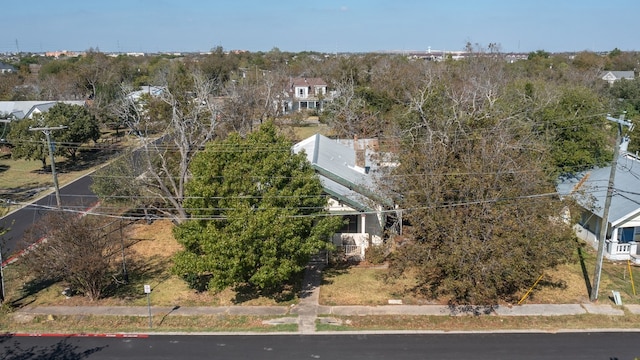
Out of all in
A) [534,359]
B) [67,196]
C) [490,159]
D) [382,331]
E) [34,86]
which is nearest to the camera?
[534,359]

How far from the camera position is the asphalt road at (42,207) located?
2922 centimetres

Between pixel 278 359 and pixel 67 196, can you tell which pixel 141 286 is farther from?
pixel 67 196

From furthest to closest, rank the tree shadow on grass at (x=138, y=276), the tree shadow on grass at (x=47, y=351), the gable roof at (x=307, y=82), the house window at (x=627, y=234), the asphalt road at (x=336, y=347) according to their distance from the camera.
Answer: the gable roof at (x=307, y=82) → the house window at (x=627, y=234) → the tree shadow on grass at (x=138, y=276) → the tree shadow on grass at (x=47, y=351) → the asphalt road at (x=336, y=347)

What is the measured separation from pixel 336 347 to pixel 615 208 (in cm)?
1753

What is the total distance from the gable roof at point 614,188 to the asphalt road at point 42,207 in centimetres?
2731

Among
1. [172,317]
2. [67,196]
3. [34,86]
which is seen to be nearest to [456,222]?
[172,317]

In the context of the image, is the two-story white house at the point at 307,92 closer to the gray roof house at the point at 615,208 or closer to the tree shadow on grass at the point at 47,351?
the gray roof house at the point at 615,208

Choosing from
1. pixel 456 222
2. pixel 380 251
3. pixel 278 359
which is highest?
pixel 456 222

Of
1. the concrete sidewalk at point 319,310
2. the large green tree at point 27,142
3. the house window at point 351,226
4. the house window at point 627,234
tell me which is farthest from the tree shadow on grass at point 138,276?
the house window at point 627,234

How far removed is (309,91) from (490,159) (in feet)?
217

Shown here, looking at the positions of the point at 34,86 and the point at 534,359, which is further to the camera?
the point at 34,86

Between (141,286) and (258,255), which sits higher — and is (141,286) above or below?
below

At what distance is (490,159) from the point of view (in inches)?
824

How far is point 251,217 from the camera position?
19.5 m
